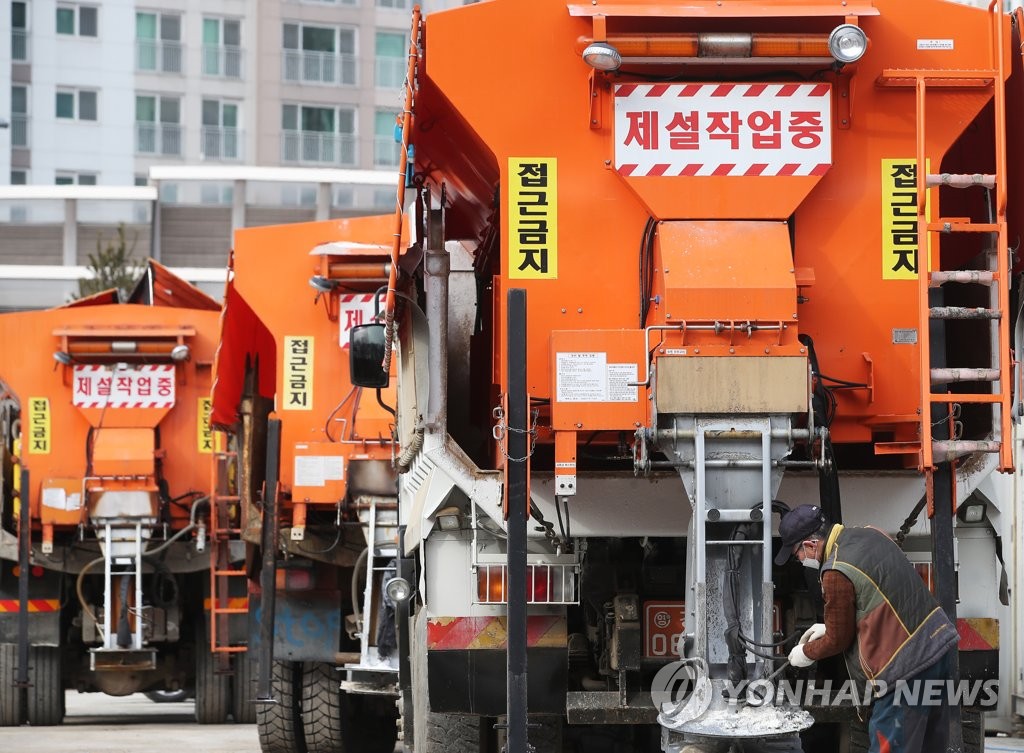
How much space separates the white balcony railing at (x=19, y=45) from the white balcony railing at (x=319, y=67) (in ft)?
20.2

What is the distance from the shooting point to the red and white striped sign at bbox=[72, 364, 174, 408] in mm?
13498

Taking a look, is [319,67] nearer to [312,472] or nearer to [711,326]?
[312,472]

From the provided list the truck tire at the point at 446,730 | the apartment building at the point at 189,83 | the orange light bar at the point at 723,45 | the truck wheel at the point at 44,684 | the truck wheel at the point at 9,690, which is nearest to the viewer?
the orange light bar at the point at 723,45

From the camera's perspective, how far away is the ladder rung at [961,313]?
19.3 ft

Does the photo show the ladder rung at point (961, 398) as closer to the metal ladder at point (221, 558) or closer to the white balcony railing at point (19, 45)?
the metal ladder at point (221, 558)

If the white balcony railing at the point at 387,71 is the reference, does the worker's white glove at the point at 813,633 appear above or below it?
below

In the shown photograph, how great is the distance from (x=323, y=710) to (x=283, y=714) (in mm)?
244

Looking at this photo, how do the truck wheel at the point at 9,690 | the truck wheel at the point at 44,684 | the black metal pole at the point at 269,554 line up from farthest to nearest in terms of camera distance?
the truck wheel at the point at 44,684, the truck wheel at the point at 9,690, the black metal pole at the point at 269,554

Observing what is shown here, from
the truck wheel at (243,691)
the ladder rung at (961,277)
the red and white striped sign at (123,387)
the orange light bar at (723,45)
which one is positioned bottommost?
the truck wheel at (243,691)

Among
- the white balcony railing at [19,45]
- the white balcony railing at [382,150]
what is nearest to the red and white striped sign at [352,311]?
the white balcony railing at [382,150]

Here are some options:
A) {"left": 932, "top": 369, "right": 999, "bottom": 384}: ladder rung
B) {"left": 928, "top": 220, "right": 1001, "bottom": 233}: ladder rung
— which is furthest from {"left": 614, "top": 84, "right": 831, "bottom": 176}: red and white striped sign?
{"left": 932, "top": 369, "right": 999, "bottom": 384}: ladder rung

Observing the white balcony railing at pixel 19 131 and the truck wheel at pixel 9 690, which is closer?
the truck wheel at pixel 9 690

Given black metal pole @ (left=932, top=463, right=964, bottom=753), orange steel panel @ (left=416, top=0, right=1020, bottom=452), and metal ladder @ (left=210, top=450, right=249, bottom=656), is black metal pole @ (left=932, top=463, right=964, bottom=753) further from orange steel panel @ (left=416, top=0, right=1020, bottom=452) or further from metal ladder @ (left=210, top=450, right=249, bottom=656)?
metal ladder @ (left=210, top=450, right=249, bottom=656)

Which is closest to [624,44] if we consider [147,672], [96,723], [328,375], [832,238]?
[832,238]
